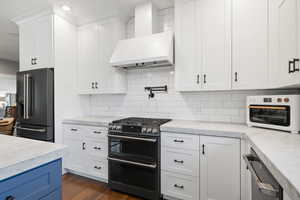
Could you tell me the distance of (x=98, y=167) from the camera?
2314 millimetres

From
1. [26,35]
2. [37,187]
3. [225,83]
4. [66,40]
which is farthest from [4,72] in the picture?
[225,83]

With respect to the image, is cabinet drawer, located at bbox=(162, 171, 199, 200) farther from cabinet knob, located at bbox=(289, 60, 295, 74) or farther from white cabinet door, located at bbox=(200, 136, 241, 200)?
cabinet knob, located at bbox=(289, 60, 295, 74)

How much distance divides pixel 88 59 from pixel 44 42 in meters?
0.69

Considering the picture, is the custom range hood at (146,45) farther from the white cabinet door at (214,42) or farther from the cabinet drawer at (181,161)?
the cabinet drawer at (181,161)

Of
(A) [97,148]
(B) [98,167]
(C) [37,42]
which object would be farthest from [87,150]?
(C) [37,42]

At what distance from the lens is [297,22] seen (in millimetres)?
1153

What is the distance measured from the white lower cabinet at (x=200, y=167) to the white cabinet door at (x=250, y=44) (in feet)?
2.35

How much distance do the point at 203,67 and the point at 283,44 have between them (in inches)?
30.8

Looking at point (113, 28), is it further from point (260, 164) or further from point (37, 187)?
point (260, 164)

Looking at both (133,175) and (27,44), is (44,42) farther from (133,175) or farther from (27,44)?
(133,175)

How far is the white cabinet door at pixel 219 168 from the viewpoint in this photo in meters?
1.56

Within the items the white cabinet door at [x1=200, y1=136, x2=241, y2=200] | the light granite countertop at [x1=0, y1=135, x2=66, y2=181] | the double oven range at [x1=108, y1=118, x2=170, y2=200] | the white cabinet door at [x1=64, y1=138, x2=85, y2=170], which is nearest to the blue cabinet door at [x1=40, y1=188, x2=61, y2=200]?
the light granite countertop at [x1=0, y1=135, x2=66, y2=181]

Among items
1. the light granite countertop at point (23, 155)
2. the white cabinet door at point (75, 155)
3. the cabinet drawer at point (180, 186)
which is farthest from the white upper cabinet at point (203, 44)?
the white cabinet door at point (75, 155)

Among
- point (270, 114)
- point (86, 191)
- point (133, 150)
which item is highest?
point (270, 114)
